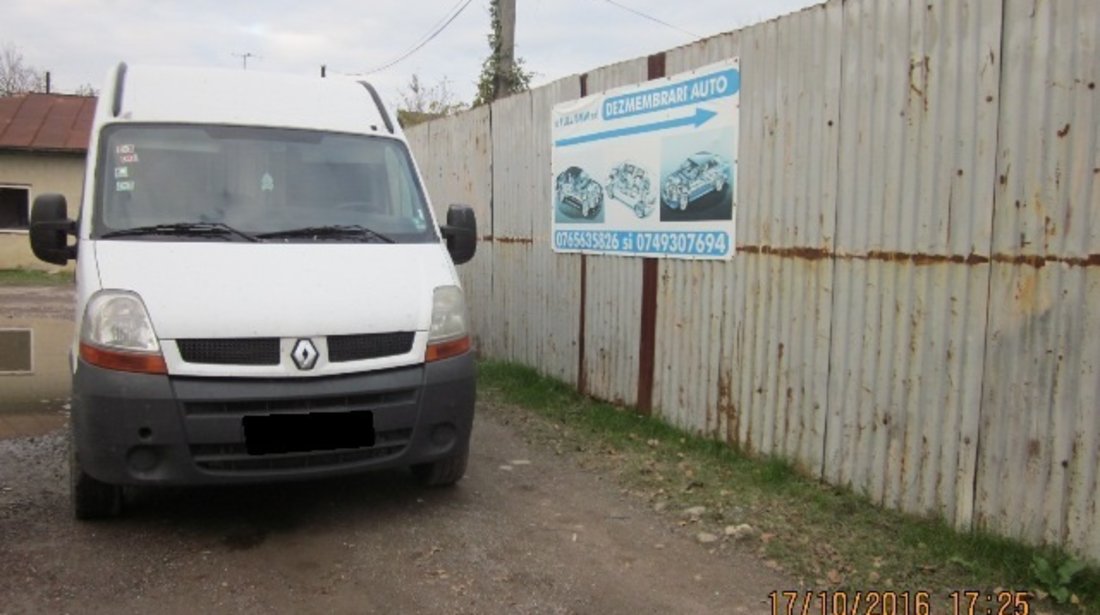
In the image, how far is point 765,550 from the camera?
4.05 meters

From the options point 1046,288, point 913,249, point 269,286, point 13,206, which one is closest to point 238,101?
point 269,286

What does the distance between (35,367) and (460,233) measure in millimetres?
6347

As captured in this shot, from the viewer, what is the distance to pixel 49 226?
4.61 meters

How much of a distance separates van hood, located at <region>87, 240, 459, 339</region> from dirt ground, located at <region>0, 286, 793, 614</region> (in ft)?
3.52

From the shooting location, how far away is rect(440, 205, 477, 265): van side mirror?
5.37 m

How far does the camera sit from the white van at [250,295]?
3.76 metres

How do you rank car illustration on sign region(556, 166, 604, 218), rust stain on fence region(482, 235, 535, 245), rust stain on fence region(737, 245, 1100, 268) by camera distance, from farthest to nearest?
rust stain on fence region(482, 235, 535, 245)
car illustration on sign region(556, 166, 604, 218)
rust stain on fence region(737, 245, 1100, 268)

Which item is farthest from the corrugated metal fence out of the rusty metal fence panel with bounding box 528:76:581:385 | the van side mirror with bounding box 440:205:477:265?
the van side mirror with bounding box 440:205:477:265

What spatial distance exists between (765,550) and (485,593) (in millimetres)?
1410

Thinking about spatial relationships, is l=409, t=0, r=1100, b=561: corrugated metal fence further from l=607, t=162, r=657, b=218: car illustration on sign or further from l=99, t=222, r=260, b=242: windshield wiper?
l=99, t=222, r=260, b=242: windshield wiper

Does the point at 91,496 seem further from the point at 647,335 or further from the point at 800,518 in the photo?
the point at 647,335

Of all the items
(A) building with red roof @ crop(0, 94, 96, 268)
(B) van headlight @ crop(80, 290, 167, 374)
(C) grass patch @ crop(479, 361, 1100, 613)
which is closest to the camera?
(C) grass patch @ crop(479, 361, 1100, 613)

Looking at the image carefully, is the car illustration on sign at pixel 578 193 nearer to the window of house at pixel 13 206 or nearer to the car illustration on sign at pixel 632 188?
the car illustration on sign at pixel 632 188

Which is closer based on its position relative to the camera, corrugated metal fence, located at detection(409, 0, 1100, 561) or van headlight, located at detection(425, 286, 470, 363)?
corrugated metal fence, located at detection(409, 0, 1100, 561)
